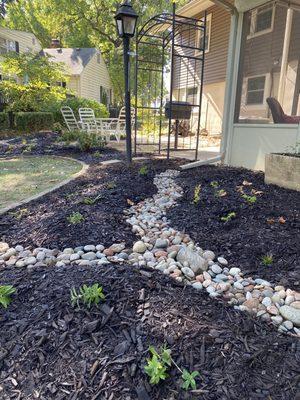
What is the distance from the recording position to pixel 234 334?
55.7 inches

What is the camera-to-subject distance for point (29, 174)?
4812 mm

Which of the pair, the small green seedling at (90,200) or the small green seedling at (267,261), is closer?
the small green seedling at (267,261)

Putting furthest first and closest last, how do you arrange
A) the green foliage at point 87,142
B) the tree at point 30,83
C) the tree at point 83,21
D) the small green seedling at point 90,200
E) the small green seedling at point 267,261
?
the tree at point 83,21 → the tree at point 30,83 → the green foliage at point 87,142 → the small green seedling at point 90,200 → the small green seedling at point 267,261

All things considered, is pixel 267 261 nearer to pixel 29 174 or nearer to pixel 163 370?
pixel 163 370

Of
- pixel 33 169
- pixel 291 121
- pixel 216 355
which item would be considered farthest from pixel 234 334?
pixel 33 169

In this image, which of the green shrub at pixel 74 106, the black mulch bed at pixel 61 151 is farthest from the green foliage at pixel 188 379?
the green shrub at pixel 74 106

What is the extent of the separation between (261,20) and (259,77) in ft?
2.61

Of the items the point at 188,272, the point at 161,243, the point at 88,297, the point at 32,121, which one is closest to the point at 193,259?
the point at 188,272

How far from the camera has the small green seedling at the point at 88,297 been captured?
1.50m

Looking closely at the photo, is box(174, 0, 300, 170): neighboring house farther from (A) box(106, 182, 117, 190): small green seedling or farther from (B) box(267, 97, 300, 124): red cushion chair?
(A) box(106, 182, 117, 190): small green seedling

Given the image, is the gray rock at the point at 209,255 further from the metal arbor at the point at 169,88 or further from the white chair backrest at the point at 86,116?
the white chair backrest at the point at 86,116


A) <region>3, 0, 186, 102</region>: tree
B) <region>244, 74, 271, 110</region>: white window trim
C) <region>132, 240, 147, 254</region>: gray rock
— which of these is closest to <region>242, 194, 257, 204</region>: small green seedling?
<region>132, 240, 147, 254</region>: gray rock

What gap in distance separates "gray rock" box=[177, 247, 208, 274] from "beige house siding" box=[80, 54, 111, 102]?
20096 mm

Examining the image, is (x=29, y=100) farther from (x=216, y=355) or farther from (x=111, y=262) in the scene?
(x=216, y=355)
